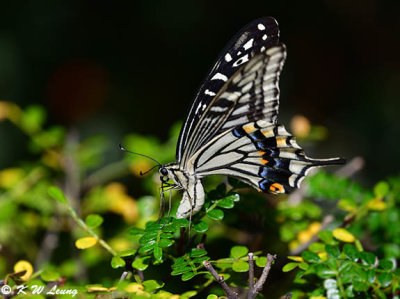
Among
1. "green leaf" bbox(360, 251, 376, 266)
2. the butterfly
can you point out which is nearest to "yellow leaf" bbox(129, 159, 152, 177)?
the butterfly

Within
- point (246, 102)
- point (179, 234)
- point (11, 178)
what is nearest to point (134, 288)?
point (179, 234)

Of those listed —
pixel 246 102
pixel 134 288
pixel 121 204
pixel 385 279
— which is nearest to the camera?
pixel 134 288

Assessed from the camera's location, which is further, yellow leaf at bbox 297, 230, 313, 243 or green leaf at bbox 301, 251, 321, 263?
yellow leaf at bbox 297, 230, 313, 243

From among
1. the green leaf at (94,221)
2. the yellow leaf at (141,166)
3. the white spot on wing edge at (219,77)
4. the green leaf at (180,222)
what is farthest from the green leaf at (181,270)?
the yellow leaf at (141,166)

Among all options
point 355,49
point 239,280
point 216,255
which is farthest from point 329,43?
point 239,280

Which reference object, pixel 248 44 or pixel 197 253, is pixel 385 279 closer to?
pixel 197 253

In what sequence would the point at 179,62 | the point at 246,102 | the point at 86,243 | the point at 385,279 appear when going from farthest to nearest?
the point at 179,62, the point at 246,102, the point at 86,243, the point at 385,279

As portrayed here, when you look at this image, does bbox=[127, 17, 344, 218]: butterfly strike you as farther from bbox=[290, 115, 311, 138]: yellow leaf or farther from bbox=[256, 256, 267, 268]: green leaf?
bbox=[290, 115, 311, 138]: yellow leaf
